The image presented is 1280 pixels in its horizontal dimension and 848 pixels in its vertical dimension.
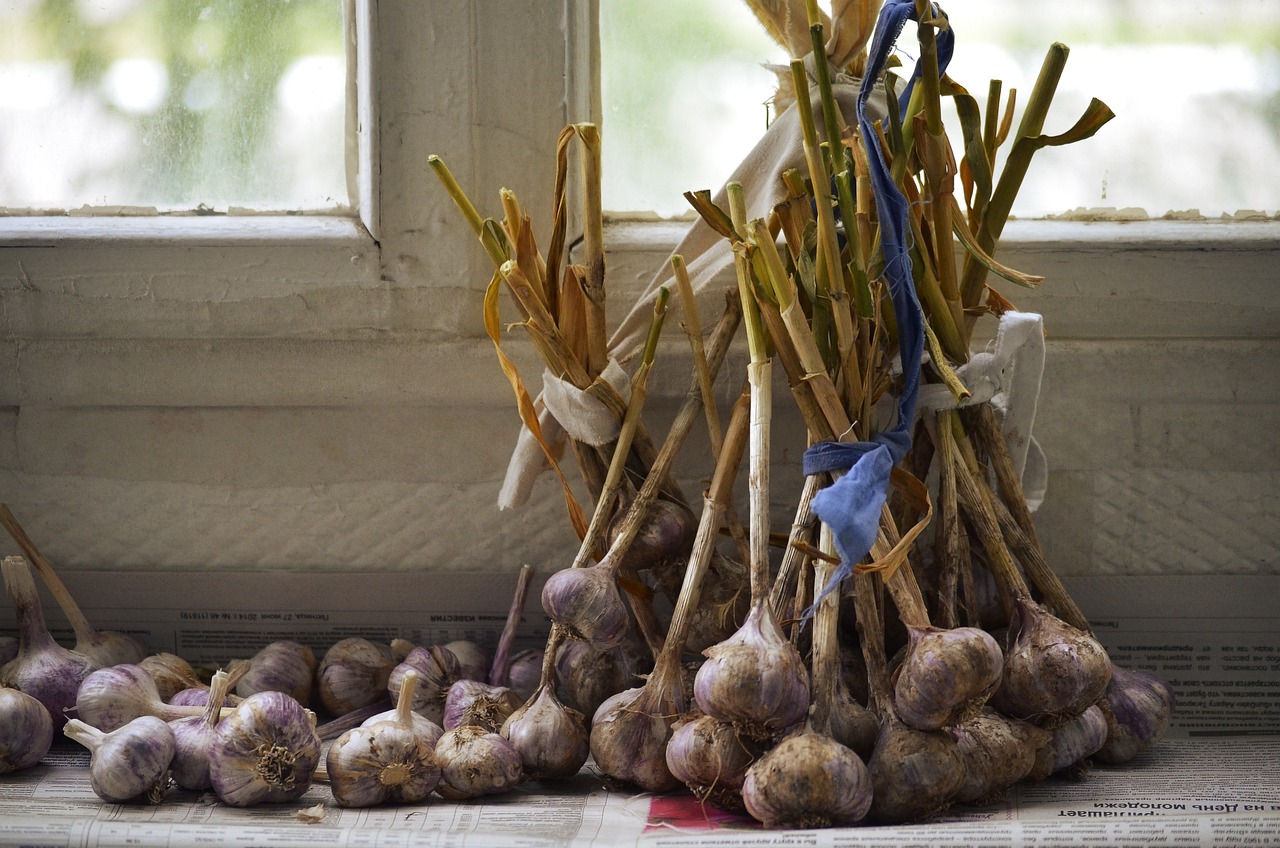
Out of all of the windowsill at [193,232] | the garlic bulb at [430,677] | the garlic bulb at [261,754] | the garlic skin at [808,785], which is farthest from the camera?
the windowsill at [193,232]

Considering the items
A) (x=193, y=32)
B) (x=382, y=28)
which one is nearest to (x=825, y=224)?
(x=382, y=28)

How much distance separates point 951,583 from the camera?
879 millimetres

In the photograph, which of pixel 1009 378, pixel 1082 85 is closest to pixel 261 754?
pixel 1009 378

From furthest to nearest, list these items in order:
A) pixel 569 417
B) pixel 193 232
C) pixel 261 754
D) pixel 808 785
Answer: pixel 193 232, pixel 569 417, pixel 261 754, pixel 808 785

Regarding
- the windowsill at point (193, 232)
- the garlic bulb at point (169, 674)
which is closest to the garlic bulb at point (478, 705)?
the garlic bulb at point (169, 674)

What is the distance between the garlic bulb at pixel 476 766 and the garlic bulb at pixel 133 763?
8.1 inches

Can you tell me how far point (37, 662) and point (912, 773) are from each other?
766mm

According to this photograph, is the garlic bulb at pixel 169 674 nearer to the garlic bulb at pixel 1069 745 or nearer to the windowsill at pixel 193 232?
the windowsill at pixel 193 232

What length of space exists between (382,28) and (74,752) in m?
0.73

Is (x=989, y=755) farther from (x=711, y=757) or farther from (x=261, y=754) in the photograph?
(x=261, y=754)

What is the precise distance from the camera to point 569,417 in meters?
0.94

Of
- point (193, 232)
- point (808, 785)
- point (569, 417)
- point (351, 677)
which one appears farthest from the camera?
point (193, 232)

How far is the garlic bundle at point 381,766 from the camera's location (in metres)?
0.82

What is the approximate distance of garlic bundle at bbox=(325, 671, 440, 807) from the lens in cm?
82
